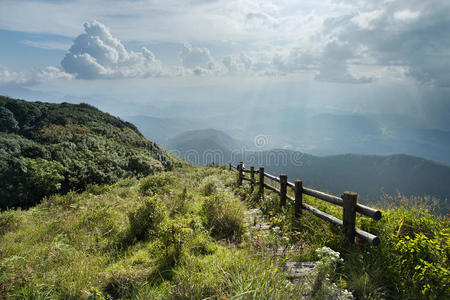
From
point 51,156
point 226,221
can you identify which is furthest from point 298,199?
point 51,156

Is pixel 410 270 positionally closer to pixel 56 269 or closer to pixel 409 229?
pixel 409 229

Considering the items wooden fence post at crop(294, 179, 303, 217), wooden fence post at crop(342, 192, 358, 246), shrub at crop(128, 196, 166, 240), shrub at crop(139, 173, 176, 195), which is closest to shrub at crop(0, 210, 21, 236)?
shrub at crop(128, 196, 166, 240)

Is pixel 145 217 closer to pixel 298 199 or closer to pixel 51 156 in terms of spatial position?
pixel 298 199

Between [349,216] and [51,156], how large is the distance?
67.9 ft

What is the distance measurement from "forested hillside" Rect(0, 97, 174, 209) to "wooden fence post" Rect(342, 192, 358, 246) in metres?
17.5

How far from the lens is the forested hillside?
14.4 metres

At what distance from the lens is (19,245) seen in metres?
5.61

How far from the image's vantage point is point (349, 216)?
443cm

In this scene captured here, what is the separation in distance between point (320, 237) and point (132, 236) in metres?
4.63

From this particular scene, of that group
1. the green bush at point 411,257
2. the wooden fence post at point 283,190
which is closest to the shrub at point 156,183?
the wooden fence post at point 283,190

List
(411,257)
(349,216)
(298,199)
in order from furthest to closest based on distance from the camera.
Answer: (298,199), (349,216), (411,257)

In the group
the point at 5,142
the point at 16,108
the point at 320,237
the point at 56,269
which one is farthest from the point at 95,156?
the point at 320,237

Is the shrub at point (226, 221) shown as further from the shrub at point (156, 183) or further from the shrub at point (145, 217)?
the shrub at point (156, 183)

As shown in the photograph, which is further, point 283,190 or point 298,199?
point 283,190
